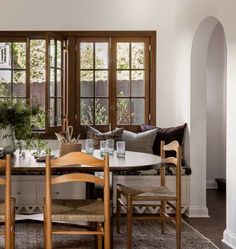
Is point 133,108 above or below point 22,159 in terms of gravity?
above

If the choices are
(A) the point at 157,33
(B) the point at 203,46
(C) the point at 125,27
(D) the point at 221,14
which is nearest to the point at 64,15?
(C) the point at 125,27

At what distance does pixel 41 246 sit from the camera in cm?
485

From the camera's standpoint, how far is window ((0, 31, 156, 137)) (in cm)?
705

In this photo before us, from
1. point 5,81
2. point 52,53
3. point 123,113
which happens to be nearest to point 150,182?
point 123,113

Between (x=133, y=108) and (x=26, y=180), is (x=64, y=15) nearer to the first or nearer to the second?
(x=133, y=108)

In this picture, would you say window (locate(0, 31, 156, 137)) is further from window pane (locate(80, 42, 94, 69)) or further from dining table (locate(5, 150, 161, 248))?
dining table (locate(5, 150, 161, 248))

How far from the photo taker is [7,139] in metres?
4.81

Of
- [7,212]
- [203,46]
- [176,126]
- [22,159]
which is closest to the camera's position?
[7,212]

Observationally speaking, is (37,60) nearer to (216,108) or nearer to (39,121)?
(39,121)

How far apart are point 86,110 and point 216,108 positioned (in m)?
2.22

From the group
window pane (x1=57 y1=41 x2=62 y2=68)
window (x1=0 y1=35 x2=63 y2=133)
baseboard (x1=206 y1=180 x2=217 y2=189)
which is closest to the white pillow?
window (x1=0 y1=35 x2=63 y2=133)

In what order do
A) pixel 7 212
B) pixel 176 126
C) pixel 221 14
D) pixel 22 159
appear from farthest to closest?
pixel 176 126
pixel 221 14
pixel 22 159
pixel 7 212

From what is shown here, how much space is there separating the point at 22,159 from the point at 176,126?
2.92m

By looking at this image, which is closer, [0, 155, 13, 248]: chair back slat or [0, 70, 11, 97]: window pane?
[0, 155, 13, 248]: chair back slat
